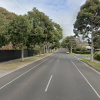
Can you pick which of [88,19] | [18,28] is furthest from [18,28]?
[88,19]

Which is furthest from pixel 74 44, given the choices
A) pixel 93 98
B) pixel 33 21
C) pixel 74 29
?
pixel 93 98

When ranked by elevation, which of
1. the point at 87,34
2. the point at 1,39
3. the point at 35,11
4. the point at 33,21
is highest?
the point at 35,11

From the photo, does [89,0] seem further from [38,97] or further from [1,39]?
[38,97]

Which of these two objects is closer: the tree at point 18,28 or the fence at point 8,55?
the tree at point 18,28

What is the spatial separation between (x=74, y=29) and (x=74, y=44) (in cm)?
5222

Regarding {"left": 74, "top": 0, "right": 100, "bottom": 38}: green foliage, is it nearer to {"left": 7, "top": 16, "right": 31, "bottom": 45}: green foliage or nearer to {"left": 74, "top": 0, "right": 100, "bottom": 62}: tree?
{"left": 74, "top": 0, "right": 100, "bottom": 62}: tree

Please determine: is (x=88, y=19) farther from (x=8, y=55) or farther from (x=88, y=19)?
(x=8, y=55)

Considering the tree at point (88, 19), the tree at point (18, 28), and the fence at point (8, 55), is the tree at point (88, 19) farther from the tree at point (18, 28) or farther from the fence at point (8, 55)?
the fence at point (8, 55)

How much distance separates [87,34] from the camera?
969 inches

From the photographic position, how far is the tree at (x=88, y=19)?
22.2 metres

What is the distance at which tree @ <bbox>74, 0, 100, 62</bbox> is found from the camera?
22.2 metres

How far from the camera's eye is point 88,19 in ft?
→ 76.6

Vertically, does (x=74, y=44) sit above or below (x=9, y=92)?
above

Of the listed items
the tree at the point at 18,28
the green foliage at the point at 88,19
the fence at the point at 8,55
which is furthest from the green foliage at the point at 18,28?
the green foliage at the point at 88,19
